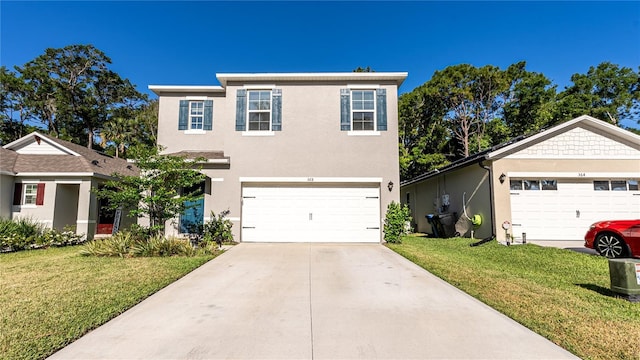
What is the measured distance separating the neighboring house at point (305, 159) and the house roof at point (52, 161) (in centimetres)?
575

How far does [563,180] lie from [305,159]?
31.4 feet

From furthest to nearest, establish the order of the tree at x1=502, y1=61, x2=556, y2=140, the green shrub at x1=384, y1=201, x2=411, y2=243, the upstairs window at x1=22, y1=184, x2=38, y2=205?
the tree at x1=502, y1=61, x2=556, y2=140, the upstairs window at x1=22, y1=184, x2=38, y2=205, the green shrub at x1=384, y1=201, x2=411, y2=243

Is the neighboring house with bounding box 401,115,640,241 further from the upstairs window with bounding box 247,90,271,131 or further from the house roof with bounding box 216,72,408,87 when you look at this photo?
the upstairs window with bounding box 247,90,271,131

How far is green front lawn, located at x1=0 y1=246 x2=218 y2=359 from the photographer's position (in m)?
3.50

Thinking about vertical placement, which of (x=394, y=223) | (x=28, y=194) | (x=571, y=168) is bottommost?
(x=394, y=223)

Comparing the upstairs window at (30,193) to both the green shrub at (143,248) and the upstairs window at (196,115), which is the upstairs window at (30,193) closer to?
the green shrub at (143,248)

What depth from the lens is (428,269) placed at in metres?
7.12

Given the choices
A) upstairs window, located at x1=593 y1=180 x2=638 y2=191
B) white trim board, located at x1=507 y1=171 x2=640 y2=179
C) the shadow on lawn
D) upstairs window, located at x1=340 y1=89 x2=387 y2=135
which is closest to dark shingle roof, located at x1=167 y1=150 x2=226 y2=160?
upstairs window, located at x1=340 y1=89 x2=387 y2=135

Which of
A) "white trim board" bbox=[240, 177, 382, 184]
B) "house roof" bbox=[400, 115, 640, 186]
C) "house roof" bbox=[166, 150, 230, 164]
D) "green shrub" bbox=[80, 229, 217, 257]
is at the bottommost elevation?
"green shrub" bbox=[80, 229, 217, 257]

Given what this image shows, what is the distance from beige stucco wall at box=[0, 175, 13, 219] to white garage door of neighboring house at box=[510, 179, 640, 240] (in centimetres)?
1988

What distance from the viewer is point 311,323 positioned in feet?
13.0

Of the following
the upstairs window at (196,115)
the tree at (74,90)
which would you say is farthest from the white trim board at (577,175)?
the tree at (74,90)

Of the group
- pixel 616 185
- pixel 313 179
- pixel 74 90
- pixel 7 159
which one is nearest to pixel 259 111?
pixel 313 179

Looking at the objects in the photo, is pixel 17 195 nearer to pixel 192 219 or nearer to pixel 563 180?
pixel 192 219
